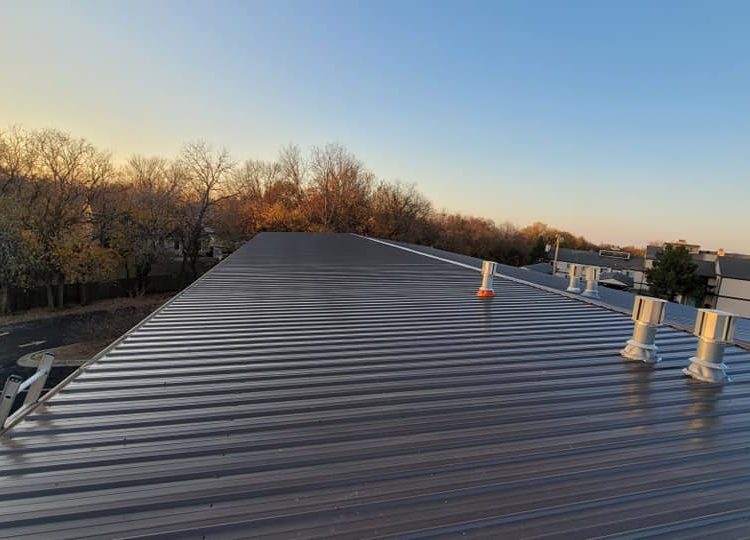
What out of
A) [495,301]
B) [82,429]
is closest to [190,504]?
[82,429]

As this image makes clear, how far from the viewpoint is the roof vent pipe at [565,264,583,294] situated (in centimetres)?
702

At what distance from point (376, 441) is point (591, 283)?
6.20 m

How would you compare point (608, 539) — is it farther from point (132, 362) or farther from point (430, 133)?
point (430, 133)

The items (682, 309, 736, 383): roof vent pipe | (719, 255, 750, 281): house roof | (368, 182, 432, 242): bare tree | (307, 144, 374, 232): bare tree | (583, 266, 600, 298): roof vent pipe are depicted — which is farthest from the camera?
(368, 182, 432, 242): bare tree

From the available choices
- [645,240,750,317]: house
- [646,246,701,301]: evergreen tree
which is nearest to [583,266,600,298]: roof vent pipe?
[646,246,701,301]: evergreen tree

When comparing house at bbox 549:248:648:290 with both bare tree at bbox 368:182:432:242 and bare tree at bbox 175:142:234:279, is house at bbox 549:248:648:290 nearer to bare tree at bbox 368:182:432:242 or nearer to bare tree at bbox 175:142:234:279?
bare tree at bbox 368:182:432:242

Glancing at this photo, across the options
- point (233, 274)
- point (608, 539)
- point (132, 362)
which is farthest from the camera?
point (233, 274)

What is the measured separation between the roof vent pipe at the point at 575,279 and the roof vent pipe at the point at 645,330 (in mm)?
3674

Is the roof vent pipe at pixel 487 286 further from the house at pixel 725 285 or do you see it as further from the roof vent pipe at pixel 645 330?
the house at pixel 725 285

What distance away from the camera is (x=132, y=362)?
3131 mm

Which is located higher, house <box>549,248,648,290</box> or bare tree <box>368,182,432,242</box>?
bare tree <box>368,182,432,242</box>

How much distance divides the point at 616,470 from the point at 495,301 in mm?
4191

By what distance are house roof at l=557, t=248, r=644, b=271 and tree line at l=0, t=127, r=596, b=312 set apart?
5.11 meters

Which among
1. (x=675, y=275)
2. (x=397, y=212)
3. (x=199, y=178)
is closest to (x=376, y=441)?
(x=199, y=178)
